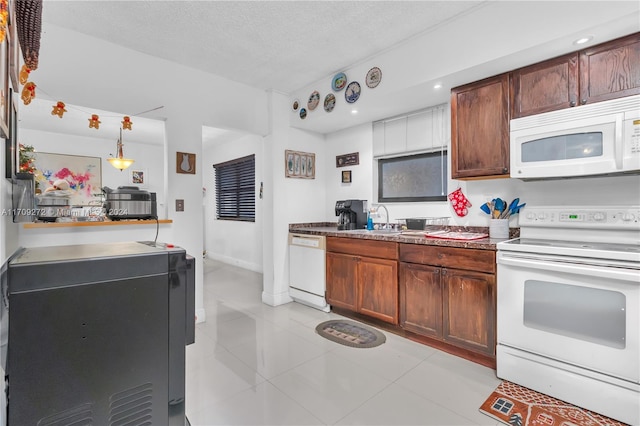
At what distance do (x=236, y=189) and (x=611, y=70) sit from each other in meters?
5.49

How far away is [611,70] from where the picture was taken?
6.28 feet

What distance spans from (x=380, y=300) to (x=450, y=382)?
951mm

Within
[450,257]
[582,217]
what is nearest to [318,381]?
[450,257]

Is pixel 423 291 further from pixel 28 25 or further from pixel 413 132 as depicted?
pixel 28 25

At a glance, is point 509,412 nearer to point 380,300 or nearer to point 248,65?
point 380,300

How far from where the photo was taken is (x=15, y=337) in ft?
2.16

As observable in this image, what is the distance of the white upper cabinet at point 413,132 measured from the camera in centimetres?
313

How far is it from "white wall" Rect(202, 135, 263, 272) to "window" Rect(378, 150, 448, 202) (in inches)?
92.4

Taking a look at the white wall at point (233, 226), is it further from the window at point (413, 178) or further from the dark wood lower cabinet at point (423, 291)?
the dark wood lower cabinet at point (423, 291)

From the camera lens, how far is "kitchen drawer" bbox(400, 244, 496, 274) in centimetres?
222

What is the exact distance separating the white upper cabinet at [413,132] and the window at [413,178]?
109 millimetres

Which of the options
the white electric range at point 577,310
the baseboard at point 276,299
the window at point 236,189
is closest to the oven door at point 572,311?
the white electric range at point 577,310

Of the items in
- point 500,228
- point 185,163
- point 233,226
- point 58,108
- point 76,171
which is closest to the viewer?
point 58,108

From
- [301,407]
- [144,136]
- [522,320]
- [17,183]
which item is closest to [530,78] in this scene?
[522,320]
